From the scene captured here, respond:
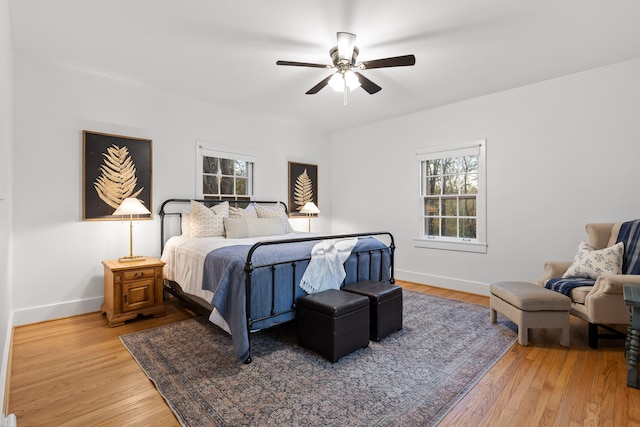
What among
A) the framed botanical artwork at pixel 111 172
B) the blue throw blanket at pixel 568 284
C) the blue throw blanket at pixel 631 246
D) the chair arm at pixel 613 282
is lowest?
the blue throw blanket at pixel 568 284

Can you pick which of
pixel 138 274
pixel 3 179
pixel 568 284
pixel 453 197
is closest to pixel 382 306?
pixel 568 284

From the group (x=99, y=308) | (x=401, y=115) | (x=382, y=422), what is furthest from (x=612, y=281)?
(x=99, y=308)

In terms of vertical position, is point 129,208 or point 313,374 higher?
point 129,208

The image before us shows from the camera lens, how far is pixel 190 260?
3.10 m

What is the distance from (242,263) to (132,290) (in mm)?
1586

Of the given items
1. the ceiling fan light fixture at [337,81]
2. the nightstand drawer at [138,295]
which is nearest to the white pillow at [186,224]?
the nightstand drawer at [138,295]

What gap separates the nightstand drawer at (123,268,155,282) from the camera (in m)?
3.09

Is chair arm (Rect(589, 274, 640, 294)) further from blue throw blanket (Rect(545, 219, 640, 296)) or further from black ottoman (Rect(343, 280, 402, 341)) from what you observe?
black ottoman (Rect(343, 280, 402, 341))

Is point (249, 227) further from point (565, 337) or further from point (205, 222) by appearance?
point (565, 337)

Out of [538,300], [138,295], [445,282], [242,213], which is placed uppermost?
[242,213]

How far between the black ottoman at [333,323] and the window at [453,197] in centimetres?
257

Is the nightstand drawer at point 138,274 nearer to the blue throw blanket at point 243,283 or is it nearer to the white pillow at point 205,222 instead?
the white pillow at point 205,222

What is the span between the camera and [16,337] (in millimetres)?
2785

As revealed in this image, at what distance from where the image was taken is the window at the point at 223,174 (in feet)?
14.4
